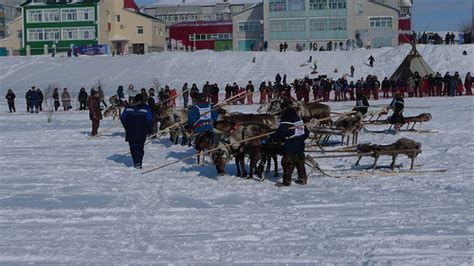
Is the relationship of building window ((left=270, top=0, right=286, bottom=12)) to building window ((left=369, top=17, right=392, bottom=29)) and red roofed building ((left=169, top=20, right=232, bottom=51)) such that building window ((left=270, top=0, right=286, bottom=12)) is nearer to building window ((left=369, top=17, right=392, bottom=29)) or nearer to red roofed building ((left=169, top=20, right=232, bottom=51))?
red roofed building ((left=169, top=20, right=232, bottom=51))

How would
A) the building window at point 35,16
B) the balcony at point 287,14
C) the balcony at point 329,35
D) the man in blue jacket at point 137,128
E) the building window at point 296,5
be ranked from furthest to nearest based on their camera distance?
the building window at point 35,16, the building window at point 296,5, the balcony at point 287,14, the balcony at point 329,35, the man in blue jacket at point 137,128

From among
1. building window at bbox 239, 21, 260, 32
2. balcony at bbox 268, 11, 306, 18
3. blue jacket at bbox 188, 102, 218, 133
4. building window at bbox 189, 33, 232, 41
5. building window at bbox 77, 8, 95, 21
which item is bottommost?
blue jacket at bbox 188, 102, 218, 133

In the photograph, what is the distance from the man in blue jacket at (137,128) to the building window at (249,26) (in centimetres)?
5735

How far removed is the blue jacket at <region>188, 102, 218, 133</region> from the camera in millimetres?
13391

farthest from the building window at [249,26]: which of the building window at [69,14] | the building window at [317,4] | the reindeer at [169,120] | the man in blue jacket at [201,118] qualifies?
the man in blue jacket at [201,118]

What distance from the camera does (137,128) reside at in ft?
45.3

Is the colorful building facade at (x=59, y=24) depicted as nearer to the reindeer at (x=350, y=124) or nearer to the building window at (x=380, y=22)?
the building window at (x=380, y=22)

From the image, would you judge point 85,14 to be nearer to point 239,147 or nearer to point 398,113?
point 398,113

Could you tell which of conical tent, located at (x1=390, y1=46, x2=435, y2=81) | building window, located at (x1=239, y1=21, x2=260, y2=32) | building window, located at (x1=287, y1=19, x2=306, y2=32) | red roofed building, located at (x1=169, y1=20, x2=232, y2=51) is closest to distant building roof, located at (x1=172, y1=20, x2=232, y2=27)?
red roofed building, located at (x1=169, y1=20, x2=232, y2=51)

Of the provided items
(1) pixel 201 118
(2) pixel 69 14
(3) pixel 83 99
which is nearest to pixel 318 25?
(2) pixel 69 14

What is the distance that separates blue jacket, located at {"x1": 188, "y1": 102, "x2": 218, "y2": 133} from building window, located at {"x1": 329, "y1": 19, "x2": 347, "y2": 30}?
5355cm

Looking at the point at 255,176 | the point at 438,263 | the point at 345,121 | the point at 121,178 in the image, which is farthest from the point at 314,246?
the point at 345,121

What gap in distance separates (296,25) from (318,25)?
76.5 inches

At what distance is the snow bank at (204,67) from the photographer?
160ft
